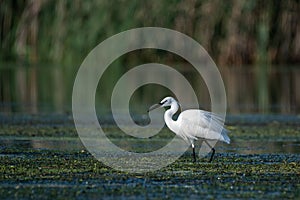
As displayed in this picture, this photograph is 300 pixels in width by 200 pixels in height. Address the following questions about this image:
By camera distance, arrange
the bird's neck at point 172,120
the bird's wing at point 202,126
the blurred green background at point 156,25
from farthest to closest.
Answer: the blurred green background at point 156,25
the bird's neck at point 172,120
the bird's wing at point 202,126

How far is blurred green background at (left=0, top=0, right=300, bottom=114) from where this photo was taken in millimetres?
24688

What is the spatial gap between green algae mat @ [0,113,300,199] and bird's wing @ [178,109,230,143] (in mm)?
254

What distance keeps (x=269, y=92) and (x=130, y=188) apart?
12600 millimetres

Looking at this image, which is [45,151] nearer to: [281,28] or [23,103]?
[23,103]

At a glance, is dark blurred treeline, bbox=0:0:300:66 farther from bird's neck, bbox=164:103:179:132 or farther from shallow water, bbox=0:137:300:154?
bird's neck, bbox=164:103:179:132

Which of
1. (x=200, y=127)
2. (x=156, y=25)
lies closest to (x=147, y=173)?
(x=200, y=127)

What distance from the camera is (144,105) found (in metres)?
16.4

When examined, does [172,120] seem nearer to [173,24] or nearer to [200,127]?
[200,127]

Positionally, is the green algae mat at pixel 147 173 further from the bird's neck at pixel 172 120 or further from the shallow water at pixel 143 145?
the bird's neck at pixel 172 120

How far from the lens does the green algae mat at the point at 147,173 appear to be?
7.28 meters

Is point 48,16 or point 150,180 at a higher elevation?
point 48,16

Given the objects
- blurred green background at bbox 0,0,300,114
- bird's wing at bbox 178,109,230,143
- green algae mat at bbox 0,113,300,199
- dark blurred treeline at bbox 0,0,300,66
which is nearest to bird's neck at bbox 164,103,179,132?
bird's wing at bbox 178,109,230,143

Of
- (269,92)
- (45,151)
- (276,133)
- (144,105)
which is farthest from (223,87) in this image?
(45,151)

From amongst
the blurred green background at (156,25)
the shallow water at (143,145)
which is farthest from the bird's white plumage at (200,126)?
the blurred green background at (156,25)
